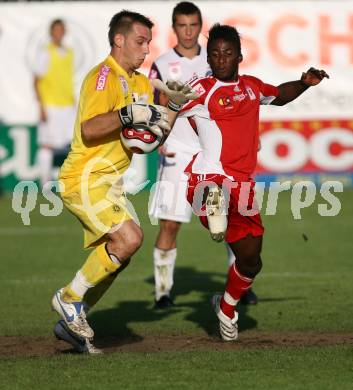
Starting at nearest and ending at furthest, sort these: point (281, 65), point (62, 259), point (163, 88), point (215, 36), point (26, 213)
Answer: point (163, 88) → point (215, 36) → point (62, 259) → point (26, 213) → point (281, 65)

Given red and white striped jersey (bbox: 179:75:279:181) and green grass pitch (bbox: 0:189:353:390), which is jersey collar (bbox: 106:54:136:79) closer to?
red and white striped jersey (bbox: 179:75:279:181)

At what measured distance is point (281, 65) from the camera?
20.4 meters

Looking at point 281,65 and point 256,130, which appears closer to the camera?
point 256,130

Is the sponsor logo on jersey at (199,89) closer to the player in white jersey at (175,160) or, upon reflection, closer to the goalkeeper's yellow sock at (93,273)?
the goalkeeper's yellow sock at (93,273)

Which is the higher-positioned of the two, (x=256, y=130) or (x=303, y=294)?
(x=256, y=130)

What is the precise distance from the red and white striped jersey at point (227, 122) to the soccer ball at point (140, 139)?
2.57 ft

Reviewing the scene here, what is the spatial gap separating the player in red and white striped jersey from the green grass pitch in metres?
0.62

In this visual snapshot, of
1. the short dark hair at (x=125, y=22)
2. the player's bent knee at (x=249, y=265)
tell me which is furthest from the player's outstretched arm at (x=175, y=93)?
the player's bent knee at (x=249, y=265)

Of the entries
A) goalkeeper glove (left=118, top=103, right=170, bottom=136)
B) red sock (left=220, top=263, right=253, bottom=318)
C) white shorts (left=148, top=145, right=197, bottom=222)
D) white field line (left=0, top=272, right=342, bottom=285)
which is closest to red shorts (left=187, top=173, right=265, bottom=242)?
red sock (left=220, top=263, right=253, bottom=318)

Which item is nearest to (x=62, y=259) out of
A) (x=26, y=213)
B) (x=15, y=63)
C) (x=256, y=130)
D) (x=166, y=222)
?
(x=166, y=222)

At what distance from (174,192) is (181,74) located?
115 cm

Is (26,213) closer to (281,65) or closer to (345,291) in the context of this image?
(281,65)

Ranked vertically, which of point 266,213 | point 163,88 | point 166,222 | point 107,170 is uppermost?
point 163,88

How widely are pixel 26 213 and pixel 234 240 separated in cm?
952
